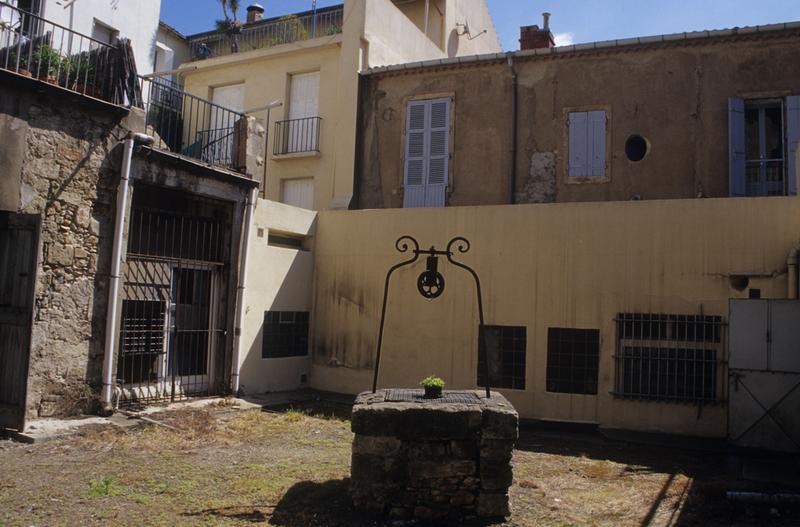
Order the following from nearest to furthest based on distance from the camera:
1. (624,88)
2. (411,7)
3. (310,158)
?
(624,88)
(310,158)
(411,7)

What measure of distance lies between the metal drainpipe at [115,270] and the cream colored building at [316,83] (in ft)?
21.5

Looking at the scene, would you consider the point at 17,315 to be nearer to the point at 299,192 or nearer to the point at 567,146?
the point at 299,192

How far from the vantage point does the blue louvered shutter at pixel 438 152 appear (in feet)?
49.4

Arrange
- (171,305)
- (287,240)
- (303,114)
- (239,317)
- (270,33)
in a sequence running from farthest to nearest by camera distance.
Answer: (270,33) → (303,114) → (287,240) → (239,317) → (171,305)

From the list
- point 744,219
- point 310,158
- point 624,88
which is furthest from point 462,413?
point 310,158

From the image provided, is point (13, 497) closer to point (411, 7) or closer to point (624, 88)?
point (624, 88)

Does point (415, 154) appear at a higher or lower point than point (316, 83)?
lower

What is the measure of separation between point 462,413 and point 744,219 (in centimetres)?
651

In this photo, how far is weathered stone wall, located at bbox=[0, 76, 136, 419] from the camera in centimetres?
836

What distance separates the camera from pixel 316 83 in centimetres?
1658

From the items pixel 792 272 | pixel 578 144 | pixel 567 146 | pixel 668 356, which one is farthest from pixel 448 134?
pixel 792 272

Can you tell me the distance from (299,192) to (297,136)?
1.36m

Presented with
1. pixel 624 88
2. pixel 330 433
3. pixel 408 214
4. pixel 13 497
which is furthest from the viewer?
pixel 624 88

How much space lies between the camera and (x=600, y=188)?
13945mm
